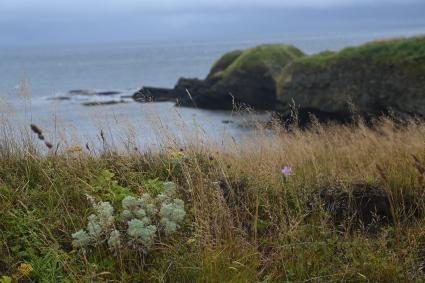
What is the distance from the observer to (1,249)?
4.62m

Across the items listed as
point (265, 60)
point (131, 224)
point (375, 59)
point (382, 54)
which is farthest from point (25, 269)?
point (265, 60)

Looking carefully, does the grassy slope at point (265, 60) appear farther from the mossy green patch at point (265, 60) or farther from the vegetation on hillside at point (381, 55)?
the vegetation on hillside at point (381, 55)

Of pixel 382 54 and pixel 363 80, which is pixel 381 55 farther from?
pixel 363 80

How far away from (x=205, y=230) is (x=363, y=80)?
29806 millimetres

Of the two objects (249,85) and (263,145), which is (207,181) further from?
(249,85)

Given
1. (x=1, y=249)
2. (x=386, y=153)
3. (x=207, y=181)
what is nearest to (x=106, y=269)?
(x=1, y=249)

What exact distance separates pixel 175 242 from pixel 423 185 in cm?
263

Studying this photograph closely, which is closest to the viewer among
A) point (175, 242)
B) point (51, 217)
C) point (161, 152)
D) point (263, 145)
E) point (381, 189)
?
point (175, 242)

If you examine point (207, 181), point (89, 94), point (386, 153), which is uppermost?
point (207, 181)

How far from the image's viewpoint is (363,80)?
33.0 m

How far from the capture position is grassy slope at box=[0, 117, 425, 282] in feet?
14.5

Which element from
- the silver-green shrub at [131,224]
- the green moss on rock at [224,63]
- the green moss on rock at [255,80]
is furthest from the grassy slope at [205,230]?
the green moss on rock at [224,63]

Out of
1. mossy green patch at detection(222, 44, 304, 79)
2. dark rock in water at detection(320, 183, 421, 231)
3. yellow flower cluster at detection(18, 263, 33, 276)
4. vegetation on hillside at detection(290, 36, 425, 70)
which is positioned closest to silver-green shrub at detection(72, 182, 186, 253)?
yellow flower cluster at detection(18, 263, 33, 276)

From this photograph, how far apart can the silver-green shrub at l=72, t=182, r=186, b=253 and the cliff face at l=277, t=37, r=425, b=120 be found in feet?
78.0
